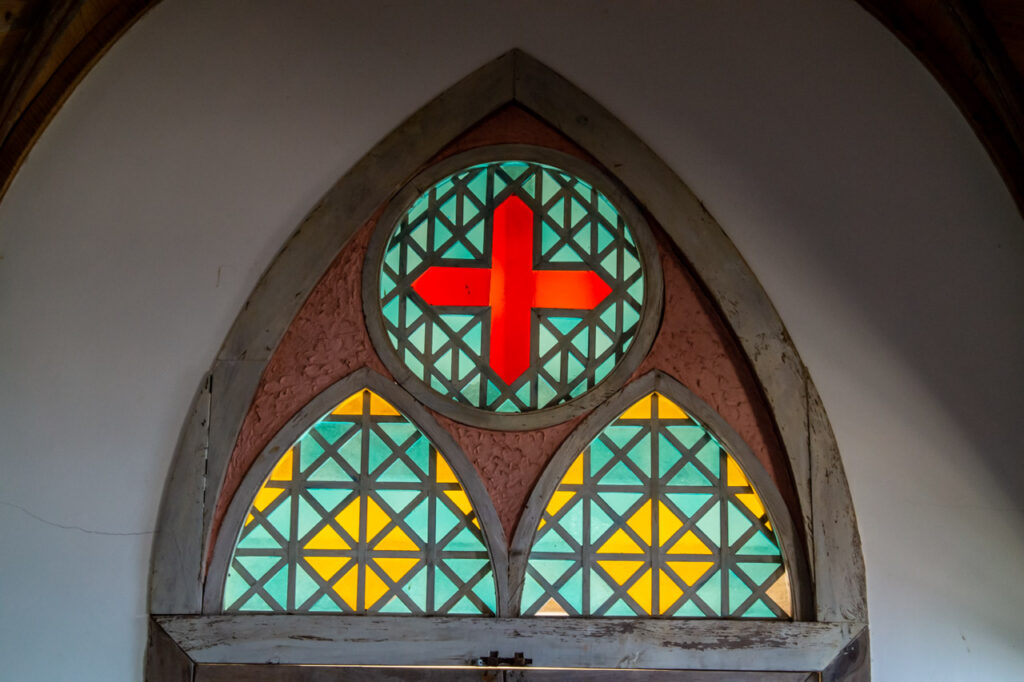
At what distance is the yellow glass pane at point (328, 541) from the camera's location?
3.01 metres

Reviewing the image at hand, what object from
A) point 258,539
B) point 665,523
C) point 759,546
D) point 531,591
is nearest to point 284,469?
point 258,539

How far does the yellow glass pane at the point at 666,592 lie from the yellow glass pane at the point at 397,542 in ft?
2.37

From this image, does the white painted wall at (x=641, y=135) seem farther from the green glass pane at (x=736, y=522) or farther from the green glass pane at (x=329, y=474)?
the green glass pane at (x=329, y=474)

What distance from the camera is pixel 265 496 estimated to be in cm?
303

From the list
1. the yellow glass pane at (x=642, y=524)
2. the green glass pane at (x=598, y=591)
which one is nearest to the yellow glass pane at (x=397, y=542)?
the green glass pane at (x=598, y=591)

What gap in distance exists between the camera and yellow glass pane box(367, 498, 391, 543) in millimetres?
3020

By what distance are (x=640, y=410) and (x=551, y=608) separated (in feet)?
2.09

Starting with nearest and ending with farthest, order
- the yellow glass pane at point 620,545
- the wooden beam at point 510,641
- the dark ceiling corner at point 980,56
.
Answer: the dark ceiling corner at point 980,56
the wooden beam at point 510,641
the yellow glass pane at point 620,545

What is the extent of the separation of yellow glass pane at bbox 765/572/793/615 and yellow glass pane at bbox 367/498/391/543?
3.74 ft

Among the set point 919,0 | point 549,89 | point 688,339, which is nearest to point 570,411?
point 688,339

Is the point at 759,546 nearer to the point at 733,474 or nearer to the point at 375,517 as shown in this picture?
the point at 733,474

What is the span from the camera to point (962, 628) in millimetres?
2900

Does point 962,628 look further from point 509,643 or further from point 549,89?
point 549,89

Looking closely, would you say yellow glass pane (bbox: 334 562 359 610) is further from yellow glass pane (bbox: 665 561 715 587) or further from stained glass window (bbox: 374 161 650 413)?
yellow glass pane (bbox: 665 561 715 587)
